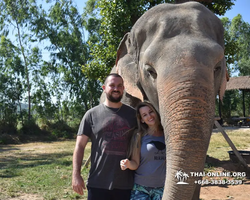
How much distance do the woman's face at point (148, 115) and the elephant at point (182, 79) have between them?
152 mm

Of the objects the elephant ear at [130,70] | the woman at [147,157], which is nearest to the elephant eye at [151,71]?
the woman at [147,157]

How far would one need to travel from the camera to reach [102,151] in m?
2.71

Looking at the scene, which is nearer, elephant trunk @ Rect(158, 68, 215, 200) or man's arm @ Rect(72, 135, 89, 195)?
elephant trunk @ Rect(158, 68, 215, 200)

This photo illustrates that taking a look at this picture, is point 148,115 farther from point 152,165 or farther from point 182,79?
point 182,79

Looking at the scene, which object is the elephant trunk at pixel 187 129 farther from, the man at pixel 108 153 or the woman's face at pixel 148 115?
the man at pixel 108 153

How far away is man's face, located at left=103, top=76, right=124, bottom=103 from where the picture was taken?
281cm

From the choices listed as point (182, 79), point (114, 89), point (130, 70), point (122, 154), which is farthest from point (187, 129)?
point (130, 70)

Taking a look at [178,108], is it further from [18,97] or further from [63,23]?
Result: [63,23]

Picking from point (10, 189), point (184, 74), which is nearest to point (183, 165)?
point (184, 74)

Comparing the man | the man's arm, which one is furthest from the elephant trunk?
the man's arm

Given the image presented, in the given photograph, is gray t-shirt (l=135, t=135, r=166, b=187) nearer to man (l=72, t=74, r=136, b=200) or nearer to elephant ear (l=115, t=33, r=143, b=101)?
man (l=72, t=74, r=136, b=200)

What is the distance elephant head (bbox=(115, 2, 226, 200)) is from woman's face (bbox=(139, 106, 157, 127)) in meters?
0.15

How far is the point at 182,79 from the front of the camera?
86.3 inches

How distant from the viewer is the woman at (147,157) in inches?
105
